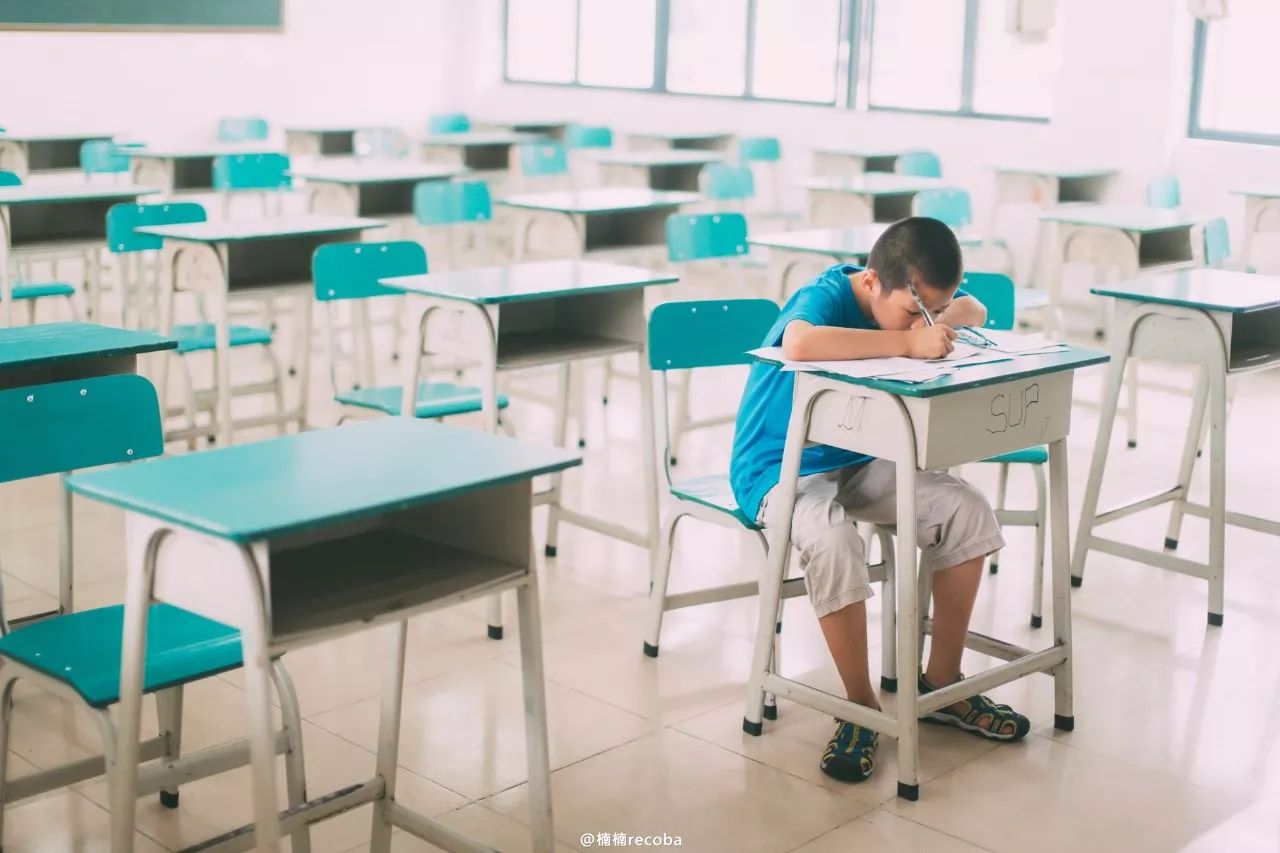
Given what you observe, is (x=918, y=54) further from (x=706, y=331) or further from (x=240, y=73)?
(x=706, y=331)

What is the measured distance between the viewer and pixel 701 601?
3.41 metres

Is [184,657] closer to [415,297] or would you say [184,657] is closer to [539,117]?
[415,297]

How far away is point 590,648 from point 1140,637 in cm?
135

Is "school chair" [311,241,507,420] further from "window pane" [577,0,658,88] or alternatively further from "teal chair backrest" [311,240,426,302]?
"window pane" [577,0,658,88]

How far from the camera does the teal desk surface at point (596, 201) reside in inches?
225

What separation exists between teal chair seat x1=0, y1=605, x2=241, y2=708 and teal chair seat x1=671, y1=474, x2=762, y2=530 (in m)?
1.11

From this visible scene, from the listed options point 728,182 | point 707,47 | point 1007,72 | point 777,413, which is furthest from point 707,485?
point 707,47

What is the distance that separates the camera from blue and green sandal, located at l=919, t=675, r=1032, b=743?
3.00 meters

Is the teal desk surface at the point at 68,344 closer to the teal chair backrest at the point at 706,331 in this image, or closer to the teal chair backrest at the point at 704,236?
the teal chair backrest at the point at 706,331

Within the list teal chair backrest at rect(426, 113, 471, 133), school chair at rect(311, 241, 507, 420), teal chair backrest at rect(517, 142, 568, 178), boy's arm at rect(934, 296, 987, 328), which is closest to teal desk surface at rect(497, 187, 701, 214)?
school chair at rect(311, 241, 507, 420)

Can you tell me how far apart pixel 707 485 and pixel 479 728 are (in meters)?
0.72

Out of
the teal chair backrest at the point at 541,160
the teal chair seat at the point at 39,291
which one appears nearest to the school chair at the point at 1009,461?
the teal chair seat at the point at 39,291

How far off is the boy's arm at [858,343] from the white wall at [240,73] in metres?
7.70

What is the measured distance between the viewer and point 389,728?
A: 242cm
